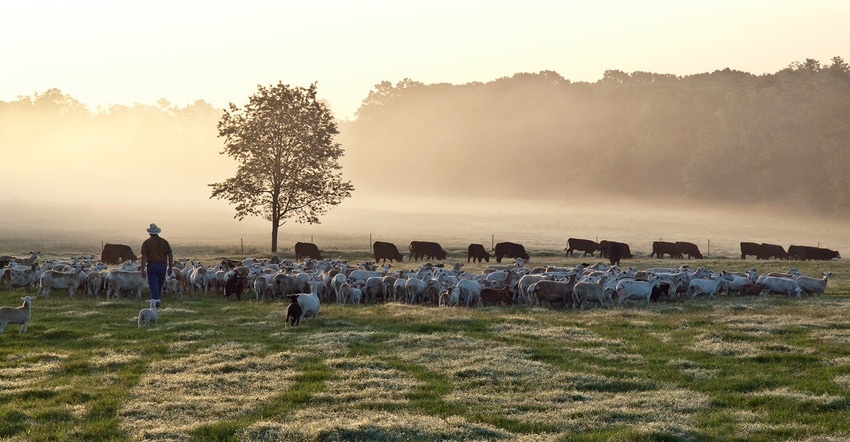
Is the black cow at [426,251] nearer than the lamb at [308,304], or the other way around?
the lamb at [308,304]

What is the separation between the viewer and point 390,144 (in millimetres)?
195875

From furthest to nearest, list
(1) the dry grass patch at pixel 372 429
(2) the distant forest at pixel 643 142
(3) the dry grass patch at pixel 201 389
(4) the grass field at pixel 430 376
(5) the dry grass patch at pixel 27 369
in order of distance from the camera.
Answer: (2) the distant forest at pixel 643 142, (5) the dry grass patch at pixel 27 369, (3) the dry grass patch at pixel 201 389, (4) the grass field at pixel 430 376, (1) the dry grass patch at pixel 372 429

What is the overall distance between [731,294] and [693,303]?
4063mm

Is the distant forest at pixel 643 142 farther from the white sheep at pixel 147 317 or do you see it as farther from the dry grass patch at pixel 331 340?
the white sheep at pixel 147 317

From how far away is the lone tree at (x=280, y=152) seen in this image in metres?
58.9

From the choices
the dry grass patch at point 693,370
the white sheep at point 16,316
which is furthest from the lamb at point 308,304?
the dry grass patch at point 693,370

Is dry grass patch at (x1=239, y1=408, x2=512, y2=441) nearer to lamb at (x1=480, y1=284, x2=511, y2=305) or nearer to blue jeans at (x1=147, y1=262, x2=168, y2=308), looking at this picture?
blue jeans at (x1=147, y1=262, x2=168, y2=308)

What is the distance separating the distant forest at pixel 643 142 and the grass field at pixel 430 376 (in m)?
96.4

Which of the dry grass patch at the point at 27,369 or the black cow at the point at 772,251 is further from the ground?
the black cow at the point at 772,251

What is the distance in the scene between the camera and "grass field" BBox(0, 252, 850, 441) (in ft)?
41.0

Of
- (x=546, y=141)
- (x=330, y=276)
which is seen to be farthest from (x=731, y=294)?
(x=546, y=141)

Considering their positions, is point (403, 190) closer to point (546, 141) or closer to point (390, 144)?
point (390, 144)

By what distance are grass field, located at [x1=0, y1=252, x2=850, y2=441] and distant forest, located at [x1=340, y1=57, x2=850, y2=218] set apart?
96.4 m

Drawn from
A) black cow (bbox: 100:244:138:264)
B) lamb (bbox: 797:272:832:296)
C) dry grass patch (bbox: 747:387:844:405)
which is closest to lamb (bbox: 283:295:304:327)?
dry grass patch (bbox: 747:387:844:405)
